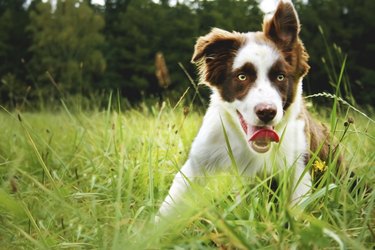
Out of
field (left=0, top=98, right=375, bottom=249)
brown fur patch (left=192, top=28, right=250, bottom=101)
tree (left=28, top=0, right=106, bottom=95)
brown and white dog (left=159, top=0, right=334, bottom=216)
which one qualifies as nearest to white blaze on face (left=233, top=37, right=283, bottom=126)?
brown and white dog (left=159, top=0, right=334, bottom=216)

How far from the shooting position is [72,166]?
3.64m

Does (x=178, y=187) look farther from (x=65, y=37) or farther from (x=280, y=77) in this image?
(x=65, y=37)

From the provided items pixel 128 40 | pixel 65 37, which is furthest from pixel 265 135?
pixel 128 40

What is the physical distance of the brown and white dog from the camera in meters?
2.65

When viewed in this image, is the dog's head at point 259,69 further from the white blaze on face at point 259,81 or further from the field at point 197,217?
the field at point 197,217

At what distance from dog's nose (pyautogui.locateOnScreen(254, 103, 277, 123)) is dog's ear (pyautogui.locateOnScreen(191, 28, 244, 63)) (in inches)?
26.1

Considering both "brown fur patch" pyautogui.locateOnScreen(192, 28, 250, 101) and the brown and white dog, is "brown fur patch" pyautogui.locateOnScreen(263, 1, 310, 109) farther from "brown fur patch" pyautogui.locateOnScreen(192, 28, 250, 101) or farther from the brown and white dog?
"brown fur patch" pyautogui.locateOnScreen(192, 28, 250, 101)

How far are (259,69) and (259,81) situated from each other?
81 millimetres

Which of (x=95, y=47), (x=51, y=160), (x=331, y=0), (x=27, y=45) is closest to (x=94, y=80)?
(x=95, y=47)

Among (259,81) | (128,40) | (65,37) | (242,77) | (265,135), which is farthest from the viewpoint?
(128,40)

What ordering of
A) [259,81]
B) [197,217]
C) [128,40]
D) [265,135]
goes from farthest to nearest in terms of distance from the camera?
[128,40] → [259,81] → [265,135] → [197,217]

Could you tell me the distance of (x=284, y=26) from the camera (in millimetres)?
3078

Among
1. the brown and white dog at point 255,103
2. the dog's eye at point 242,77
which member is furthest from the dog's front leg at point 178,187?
the dog's eye at point 242,77

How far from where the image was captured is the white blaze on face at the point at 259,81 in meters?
2.59
